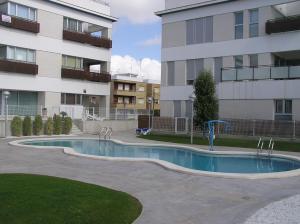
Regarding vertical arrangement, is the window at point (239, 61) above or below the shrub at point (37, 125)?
above

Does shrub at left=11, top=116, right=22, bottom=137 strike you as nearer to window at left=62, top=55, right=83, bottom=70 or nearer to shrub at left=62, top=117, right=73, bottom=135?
shrub at left=62, top=117, right=73, bottom=135

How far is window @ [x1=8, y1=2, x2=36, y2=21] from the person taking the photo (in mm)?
33625

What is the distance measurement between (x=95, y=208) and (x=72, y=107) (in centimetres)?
3018

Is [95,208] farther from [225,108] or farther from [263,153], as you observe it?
[225,108]

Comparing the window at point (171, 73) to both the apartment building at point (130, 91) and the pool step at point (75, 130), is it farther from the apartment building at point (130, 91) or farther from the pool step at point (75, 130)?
the apartment building at point (130, 91)

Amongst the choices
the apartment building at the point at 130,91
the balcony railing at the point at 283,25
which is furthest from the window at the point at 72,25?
the apartment building at the point at 130,91

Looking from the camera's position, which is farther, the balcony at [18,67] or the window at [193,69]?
the window at [193,69]

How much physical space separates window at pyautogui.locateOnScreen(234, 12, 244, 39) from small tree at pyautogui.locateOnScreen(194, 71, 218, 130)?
229 inches

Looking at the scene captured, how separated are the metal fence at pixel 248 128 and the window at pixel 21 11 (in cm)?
1467

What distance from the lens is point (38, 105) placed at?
36.4 metres

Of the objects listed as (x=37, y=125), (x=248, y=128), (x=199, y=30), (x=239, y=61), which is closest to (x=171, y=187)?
(x=248, y=128)

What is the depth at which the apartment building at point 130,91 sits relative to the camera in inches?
2940

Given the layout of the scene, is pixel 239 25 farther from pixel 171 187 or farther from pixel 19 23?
pixel 171 187

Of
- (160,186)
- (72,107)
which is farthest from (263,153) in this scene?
(72,107)
